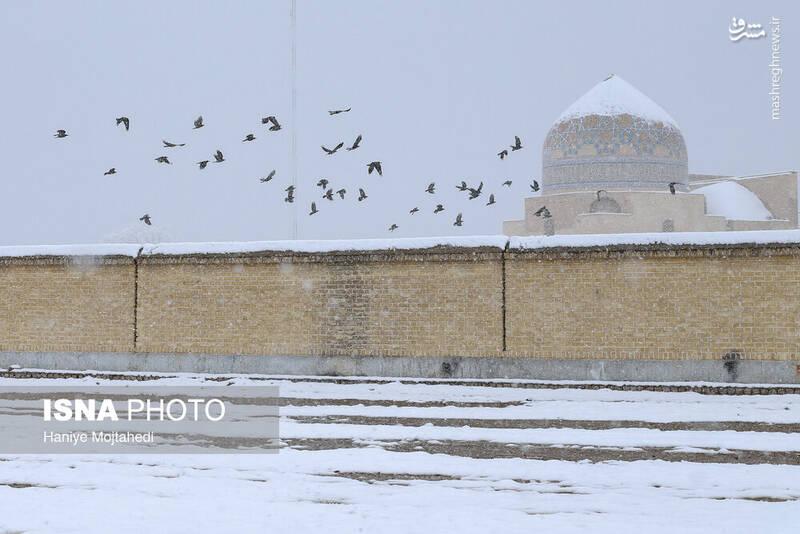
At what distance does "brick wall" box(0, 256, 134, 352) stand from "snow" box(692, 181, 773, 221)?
35734 mm

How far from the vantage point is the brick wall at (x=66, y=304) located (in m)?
18.2

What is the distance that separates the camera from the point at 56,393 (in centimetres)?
1497

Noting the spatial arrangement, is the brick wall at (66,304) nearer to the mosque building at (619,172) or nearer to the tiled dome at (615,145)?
the mosque building at (619,172)

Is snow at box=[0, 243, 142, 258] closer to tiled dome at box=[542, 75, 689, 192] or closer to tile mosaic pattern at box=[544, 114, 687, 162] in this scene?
tiled dome at box=[542, 75, 689, 192]

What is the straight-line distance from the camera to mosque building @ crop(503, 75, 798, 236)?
45.3 metres

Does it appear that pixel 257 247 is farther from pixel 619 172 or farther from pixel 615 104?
pixel 615 104

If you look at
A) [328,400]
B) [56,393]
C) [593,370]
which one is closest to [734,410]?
[593,370]

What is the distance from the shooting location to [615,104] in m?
46.6

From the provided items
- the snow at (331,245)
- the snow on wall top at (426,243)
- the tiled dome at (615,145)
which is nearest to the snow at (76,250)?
the snow on wall top at (426,243)

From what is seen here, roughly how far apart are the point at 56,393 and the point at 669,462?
943 centimetres

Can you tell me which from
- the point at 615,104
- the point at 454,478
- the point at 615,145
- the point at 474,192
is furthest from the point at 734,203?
the point at 454,478

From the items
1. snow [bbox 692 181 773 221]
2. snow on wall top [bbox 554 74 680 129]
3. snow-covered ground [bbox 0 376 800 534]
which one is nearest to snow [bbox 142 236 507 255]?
snow-covered ground [bbox 0 376 800 534]

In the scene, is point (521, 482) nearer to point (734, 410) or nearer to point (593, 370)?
point (734, 410)

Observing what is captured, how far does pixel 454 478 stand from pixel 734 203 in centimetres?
4412
